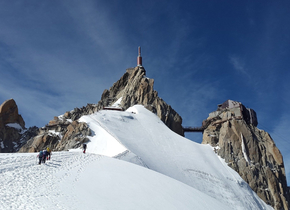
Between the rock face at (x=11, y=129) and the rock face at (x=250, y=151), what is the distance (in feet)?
171

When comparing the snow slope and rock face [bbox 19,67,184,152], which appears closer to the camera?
the snow slope

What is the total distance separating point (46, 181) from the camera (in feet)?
49.9

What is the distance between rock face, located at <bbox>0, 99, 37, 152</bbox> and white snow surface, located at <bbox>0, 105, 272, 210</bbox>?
41.1m

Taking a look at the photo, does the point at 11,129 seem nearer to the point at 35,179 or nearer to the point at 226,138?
the point at 226,138

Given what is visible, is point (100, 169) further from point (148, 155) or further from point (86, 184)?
point (148, 155)

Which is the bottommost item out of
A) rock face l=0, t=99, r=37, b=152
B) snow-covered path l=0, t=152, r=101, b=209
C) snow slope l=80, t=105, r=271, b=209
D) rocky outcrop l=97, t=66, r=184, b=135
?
snow-covered path l=0, t=152, r=101, b=209

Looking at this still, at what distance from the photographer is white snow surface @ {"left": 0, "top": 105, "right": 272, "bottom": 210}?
1295 centimetres

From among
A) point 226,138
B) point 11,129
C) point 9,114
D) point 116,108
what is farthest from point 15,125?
point 226,138

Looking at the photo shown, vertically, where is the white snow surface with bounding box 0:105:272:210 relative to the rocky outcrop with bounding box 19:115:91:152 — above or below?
below

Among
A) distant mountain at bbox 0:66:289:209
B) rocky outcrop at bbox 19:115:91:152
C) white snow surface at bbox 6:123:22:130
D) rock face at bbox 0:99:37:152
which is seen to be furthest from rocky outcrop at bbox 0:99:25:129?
rocky outcrop at bbox 19:115:91:152

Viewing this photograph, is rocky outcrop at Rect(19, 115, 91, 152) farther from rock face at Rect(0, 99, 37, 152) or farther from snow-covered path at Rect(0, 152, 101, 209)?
snow-covered path at Rect(0, 152, 101, 209)

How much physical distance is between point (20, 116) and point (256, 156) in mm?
68730

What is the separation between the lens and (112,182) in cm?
1697

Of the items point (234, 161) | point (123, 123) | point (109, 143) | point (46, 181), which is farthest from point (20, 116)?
point (46, 181)
